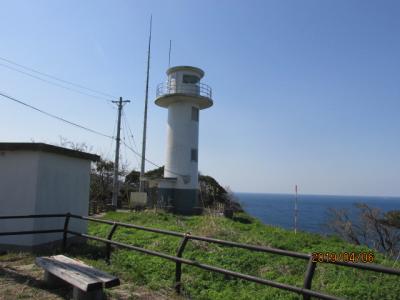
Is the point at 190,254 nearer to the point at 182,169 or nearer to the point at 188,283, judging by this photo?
the point at 188,283

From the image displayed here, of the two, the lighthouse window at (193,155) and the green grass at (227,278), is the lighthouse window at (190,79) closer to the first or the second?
the lighthouse window at (193,155)

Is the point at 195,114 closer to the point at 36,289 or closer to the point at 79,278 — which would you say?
the point at 36,289

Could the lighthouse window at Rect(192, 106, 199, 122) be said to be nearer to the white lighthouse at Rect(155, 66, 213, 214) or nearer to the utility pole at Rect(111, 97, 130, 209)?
the white lighthouse at Rect(155, 66, 213, 214)

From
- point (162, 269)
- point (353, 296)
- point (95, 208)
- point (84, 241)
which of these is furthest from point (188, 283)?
point (95, 208)

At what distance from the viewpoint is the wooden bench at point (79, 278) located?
488cm

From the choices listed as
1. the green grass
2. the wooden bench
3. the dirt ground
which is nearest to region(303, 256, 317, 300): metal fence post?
the green grass

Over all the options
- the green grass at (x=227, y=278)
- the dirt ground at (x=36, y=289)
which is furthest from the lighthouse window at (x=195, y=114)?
the dirt ground at (x=36, y=289)

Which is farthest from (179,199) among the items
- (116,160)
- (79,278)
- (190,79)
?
(79,278)

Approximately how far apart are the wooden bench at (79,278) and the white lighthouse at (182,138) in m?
20.6

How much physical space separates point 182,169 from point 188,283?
20.4m

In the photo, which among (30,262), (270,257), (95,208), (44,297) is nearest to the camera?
(44,297)

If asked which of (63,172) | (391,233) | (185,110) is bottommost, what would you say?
(391,233)

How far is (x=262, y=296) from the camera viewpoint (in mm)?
6629

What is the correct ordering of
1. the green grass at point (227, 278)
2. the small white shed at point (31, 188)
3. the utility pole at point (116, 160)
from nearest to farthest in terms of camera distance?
1. the green grass at point (227, 278)
2. the small white shed at point (31, 188)
3. the utility pole at point (116, 160)
